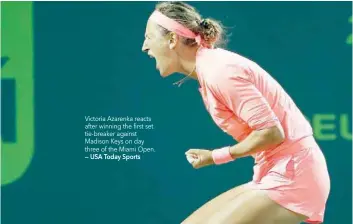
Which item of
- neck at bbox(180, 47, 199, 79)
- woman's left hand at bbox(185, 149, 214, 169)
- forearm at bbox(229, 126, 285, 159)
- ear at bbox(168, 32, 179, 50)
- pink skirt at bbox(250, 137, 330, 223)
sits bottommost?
pink skirt at bbox(250, 137, 330, 223)

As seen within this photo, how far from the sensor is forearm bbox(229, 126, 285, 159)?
9.21 ft

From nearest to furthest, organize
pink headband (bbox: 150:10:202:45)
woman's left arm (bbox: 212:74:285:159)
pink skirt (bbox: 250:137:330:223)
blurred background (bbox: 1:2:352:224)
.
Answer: woman's left arm (bbox: 212:74:285:159) < pink skirt (bbox: 250:137:330:223) < pink headband (bbox: 150:10:202:45) < blurred background (bbox: 1:2:352:224)

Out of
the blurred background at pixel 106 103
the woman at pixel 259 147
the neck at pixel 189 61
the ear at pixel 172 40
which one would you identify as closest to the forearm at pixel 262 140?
the woman at pixel 259 147

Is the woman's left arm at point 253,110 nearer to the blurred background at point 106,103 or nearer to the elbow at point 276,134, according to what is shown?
the elbow at point 276,134

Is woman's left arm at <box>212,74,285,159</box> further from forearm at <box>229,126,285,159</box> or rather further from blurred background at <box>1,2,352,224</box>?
blurred background at <box>1,2,352,224</box>

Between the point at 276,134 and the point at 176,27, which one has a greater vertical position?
the point at 176,27

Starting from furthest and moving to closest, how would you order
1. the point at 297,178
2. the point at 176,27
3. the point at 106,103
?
the point at 106,103 → the point at 176,27 → the point at 297,178

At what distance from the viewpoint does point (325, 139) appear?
4.16m

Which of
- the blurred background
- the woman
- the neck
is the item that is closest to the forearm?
the woman

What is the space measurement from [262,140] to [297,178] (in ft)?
0.69

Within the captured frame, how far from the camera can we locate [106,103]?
13.4ft

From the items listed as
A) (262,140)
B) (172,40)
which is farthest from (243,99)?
(172,40)

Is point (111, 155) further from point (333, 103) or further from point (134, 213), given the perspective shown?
point (333, 103)

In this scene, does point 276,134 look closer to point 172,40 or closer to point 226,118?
point 226,118
